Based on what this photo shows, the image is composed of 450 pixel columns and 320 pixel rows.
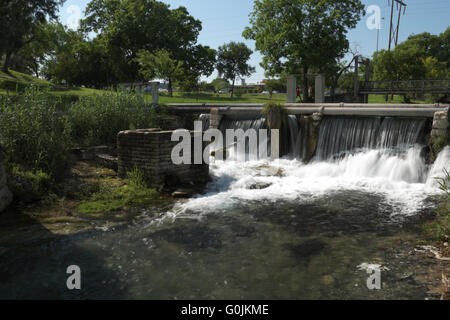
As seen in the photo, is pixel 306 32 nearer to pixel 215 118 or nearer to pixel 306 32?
pixel 306 32

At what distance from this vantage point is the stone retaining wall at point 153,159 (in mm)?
8805

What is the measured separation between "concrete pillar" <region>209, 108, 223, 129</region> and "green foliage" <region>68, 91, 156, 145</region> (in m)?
3.16

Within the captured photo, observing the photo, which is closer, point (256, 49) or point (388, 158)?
point (388, 158)

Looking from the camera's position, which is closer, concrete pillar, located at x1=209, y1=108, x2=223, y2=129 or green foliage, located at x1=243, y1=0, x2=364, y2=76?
concrete pillar, located at x1=209, y1=108, x2=223, y2=129

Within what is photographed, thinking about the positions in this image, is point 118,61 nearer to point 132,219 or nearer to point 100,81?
point 100,81

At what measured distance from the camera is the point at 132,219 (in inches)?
277

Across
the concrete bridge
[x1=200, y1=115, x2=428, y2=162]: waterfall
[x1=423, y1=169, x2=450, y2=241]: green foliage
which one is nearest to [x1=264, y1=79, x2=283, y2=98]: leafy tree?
the concrete bridge

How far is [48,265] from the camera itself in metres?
5.11

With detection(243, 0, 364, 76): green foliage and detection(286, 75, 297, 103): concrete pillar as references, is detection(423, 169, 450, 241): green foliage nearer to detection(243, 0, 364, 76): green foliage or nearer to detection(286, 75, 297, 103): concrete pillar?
detection(286, 75, 297, 103): concrete pillar

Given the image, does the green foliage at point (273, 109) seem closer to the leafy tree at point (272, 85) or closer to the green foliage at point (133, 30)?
the green foliage at point (133, 30)

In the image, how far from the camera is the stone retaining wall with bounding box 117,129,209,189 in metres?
8.80
